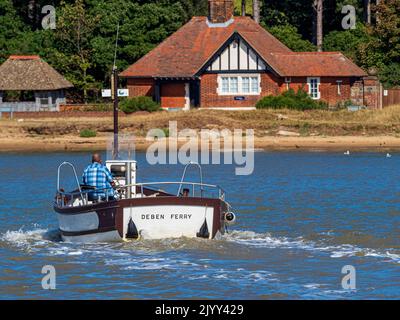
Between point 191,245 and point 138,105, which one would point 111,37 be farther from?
point 191,245

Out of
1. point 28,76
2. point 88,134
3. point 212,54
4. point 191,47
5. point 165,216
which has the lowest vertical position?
point 165,216

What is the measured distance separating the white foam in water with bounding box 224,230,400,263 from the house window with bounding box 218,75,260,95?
36.2m

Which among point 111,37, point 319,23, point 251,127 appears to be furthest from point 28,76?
point 319,23

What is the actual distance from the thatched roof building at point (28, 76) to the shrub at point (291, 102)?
12707 mm

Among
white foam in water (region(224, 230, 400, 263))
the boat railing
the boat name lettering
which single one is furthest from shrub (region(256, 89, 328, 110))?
the boat name lettering

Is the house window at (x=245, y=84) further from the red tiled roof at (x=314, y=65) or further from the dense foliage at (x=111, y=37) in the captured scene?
the dense foliage at (x=111, y=37)

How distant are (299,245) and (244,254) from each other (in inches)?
86.9

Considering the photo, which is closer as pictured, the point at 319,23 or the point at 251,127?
the point at 251,127

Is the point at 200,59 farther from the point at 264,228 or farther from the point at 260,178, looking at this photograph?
the point at 264,228

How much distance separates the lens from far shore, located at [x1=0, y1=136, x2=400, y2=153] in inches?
2376

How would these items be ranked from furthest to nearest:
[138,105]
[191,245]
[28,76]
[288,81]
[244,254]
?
[28,76] → [288,81] → [138,105] → [244,254] → [191,245]

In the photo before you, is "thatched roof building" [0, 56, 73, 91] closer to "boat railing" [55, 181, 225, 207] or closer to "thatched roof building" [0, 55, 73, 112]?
"thatched roof building" [0, 55, 73, 112]

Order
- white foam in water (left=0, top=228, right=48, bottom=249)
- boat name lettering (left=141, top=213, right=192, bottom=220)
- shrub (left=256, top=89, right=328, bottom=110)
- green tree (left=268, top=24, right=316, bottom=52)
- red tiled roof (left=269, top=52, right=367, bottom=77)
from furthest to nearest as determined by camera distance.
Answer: green tree (left=268, top=24, right=316, bottom=52) < red tiled roof (left=269, top=52, right=367, bottom=77) < shrub (left=256, top=89, right=328, bottom=110) < white foam in water (left=0, top=228, right=48, bottom=249) < boat name lettering (left=141, top=213, right=192, bottom=220)

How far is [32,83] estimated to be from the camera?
70000 millimetres
